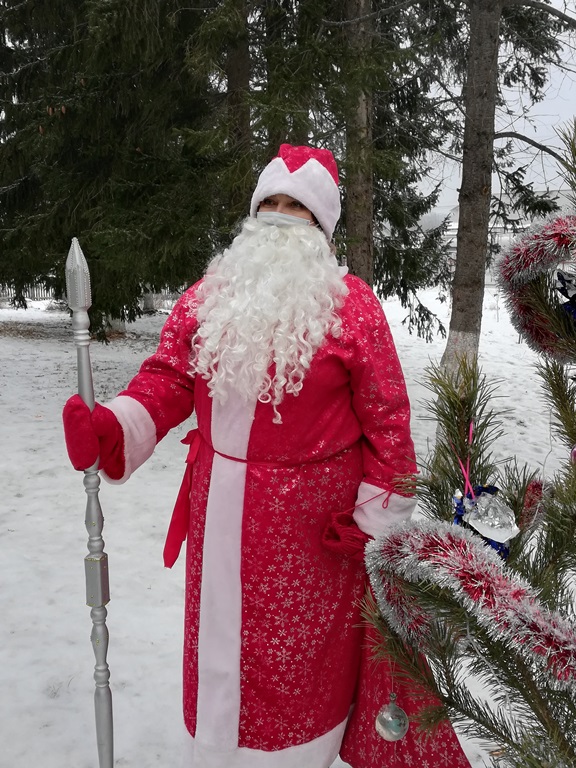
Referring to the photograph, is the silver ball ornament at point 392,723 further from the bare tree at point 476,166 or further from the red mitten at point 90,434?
the bare tree at point 476,166

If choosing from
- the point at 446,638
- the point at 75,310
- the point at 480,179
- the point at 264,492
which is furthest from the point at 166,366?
the point at 480,179

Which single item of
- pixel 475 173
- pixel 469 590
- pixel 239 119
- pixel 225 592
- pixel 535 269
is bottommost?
pixel 225 592

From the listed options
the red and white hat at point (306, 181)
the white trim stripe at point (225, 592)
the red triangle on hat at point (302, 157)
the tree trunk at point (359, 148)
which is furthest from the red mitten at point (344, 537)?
the tree trunk at point (359, 148)

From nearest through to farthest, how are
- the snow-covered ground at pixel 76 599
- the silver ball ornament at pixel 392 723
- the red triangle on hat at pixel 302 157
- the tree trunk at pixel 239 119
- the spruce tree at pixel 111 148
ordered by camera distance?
the silver ball ornament at pixel 392 723 < the red triangle on hat at pixel 302 157 < the snow-covered ground at pixel 76 599 < the tree trunk at pixel 239 119 < the spruce tree at pixel 111 148

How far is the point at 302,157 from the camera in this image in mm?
1950

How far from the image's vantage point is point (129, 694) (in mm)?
2721

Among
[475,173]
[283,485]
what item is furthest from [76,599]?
[475,173]

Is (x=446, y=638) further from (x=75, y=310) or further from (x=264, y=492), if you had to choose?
(x=75, y=310)

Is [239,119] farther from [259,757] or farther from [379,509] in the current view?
[259,757]

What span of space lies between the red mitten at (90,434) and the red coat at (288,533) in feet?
0.18

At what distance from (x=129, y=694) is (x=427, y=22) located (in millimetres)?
7793

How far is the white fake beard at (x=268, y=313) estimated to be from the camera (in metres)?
1.75

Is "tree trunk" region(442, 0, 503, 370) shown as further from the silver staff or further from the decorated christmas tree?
the decorated christmas tree

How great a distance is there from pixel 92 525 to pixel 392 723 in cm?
106
